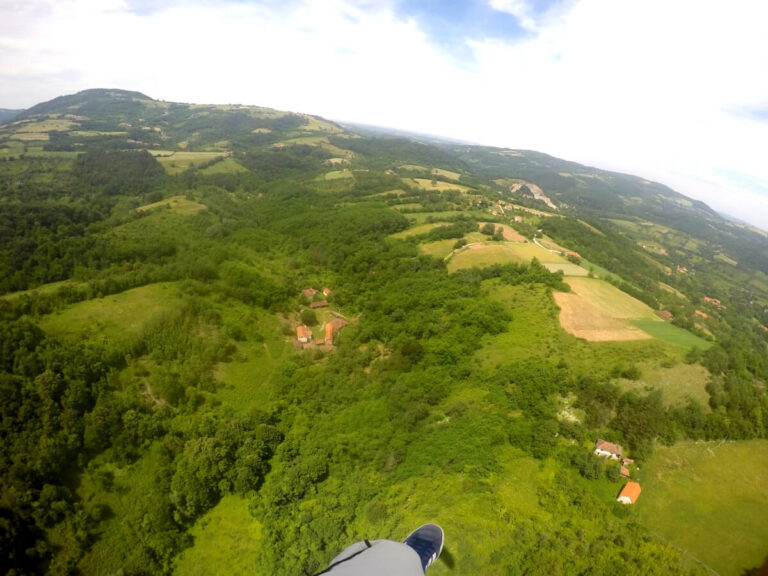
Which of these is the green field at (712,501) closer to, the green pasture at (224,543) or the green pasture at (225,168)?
the green pasture at (224,543)

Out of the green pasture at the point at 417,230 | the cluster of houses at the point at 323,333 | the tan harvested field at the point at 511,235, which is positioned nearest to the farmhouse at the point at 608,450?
the cluster of houses at the point at 323,333

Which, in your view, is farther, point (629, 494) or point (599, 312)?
point (599, 312)

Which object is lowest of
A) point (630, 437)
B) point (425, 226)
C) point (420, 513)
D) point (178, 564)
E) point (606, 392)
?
point (178, 564)

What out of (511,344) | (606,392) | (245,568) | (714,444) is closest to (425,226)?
(511,344)

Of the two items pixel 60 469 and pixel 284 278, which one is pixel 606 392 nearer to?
pixel 60 469

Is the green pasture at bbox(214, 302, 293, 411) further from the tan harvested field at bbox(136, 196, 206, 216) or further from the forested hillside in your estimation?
the tan harvested field at bbox(136, 196, 206, 216)

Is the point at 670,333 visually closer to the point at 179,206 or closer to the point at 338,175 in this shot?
the point at 179,206

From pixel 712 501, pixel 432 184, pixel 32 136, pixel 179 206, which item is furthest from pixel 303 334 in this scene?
pixel 32 136
